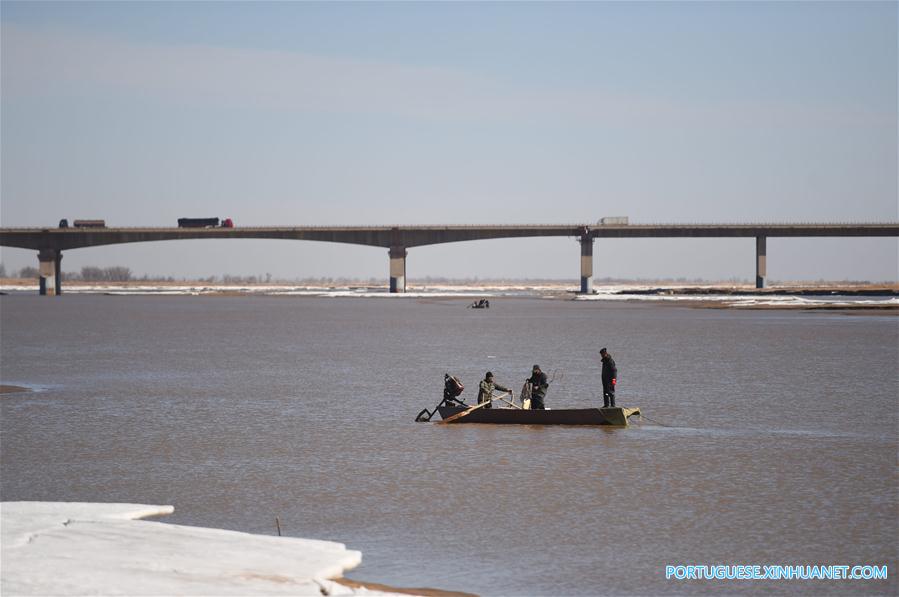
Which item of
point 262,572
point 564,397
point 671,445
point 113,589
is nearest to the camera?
point 113,589

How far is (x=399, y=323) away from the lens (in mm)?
93812

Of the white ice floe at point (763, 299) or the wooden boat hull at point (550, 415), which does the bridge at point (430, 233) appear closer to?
the white ice floe at point (763, 299)

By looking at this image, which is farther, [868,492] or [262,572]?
[868,492]

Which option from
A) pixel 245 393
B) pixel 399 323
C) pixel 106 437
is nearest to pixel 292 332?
pixel 399 323

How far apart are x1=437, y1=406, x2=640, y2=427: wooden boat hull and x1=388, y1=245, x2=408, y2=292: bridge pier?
5416 inches

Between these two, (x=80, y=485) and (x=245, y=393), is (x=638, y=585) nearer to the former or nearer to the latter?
(x=80, y=485)

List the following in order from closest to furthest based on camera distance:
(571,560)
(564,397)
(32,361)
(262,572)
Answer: (262,572)
(571,560)
(564,397)
(32,361)

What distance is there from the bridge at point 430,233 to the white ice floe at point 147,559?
143 meters

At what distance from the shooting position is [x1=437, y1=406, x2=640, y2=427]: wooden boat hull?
28884 millimetres

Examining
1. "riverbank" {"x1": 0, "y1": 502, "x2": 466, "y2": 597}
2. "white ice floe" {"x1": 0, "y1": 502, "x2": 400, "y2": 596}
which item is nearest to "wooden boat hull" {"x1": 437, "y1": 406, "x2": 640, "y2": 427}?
"white ice floe" {"x1": 0, "y1": 502, "x2": 400, "y2": 596}

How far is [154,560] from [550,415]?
54.3 feet

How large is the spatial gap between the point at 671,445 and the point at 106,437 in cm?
1440

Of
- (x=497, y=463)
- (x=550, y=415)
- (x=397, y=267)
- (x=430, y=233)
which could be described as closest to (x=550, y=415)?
(x=550, y=415)

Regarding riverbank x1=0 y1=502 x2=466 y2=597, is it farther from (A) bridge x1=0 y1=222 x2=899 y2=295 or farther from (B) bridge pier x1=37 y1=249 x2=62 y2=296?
(B) bridge pier x1=37 y1=249 x2=62 y2=296
